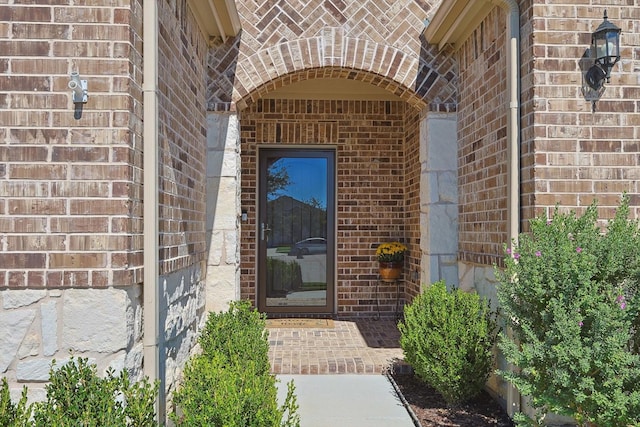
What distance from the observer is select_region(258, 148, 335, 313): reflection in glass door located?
6953 millimetres

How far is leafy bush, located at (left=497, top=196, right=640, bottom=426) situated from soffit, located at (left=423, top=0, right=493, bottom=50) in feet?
6.41

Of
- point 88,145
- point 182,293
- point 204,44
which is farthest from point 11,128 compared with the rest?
point 204,44

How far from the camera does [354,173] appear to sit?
694 centimetres

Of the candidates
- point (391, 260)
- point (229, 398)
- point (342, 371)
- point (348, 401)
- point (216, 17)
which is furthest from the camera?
point (391, 260)

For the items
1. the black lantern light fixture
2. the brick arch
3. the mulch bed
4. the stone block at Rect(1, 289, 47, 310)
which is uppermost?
the brick arch

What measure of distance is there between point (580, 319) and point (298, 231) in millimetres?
4692

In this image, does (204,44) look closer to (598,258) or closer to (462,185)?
(462,185)

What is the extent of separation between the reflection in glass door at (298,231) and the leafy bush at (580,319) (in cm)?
421

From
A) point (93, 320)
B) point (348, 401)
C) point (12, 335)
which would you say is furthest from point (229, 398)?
point (348, 401)

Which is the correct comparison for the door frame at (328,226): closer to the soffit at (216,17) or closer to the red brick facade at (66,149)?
the soffit at (216,17)

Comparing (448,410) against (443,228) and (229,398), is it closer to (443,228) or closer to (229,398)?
(443,228)

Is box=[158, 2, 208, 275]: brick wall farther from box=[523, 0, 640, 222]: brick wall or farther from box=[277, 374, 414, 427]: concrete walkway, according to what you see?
box=[523, 0, 640, 222]: brick wall

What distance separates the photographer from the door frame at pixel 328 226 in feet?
22.6

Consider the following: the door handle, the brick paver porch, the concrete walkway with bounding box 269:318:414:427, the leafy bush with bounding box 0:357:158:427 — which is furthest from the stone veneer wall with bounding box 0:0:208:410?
the door handle
